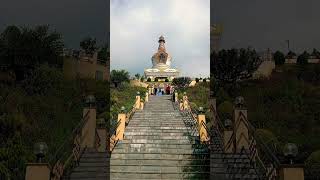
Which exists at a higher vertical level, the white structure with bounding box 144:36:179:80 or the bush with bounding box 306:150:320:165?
the white structure with bounding box 144:36:179:80

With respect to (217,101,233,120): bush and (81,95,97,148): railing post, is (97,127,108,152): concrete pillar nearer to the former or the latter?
(81,95,97,148): railing post

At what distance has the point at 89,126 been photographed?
773 cm

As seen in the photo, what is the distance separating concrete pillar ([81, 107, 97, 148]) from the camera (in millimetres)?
7575

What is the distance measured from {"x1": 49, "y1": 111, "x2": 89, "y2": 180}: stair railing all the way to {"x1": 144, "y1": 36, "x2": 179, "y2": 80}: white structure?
22.3 meters

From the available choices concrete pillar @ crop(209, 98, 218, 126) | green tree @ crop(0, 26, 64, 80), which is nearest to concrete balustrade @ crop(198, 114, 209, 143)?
concrete pillar @ crop(209, 98, 218, 126)

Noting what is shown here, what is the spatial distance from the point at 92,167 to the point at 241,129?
2.25 m

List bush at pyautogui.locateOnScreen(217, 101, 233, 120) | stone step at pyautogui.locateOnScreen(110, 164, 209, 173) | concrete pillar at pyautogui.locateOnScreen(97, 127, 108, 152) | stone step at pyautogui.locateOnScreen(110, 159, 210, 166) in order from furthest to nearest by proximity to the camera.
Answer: bush at pyautogui.locateOnScreen(217, 101, 233, 120)
concrete pillar at pyautogui.locateOnScreen(97, 127, 108, 152)
stone step at pyautogui.locateOnScreen(110, 159, 210, 166)
stone step at pyautogui.locateOnScreen(110, 164, 209, 173)

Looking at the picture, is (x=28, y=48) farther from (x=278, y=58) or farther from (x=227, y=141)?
(x=278, y=58)

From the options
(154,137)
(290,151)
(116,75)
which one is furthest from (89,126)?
(116,75)

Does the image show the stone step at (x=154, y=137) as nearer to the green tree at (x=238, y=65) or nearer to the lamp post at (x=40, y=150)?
the lamp post at (x=40, y=150)

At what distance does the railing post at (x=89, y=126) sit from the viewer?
24.9 feet

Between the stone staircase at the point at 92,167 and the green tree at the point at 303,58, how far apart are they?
14599 mm

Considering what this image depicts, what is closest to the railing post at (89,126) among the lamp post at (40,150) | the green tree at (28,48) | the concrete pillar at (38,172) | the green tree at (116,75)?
the green tree at (116,75)

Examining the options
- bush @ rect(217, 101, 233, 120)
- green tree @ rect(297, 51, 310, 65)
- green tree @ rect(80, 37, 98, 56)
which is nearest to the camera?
green tree @ rect(80, 37, 98, 56)
